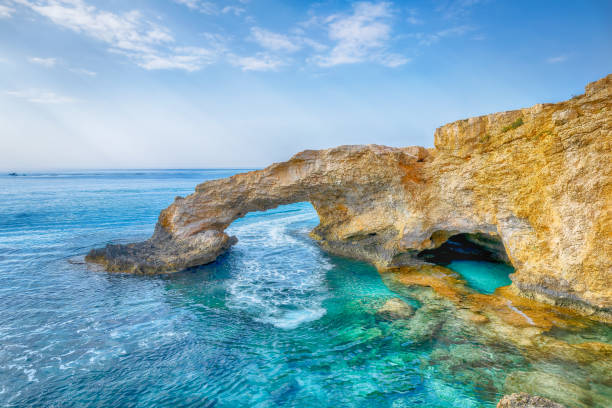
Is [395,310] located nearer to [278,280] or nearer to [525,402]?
[525,402]

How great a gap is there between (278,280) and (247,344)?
15.2 ft

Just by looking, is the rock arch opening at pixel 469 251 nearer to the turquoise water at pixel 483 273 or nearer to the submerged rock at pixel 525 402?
the turquoise water at pixel 483 273

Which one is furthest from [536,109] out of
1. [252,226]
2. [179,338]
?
[252,226]

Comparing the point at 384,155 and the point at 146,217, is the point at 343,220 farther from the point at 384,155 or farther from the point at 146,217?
the point at 146,217

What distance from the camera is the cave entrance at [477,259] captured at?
12.2 metres

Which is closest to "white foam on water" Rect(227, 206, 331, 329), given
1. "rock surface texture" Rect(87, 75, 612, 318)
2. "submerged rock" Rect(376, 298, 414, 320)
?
"rock surface texture" Rect(87, 75, 612, 318)

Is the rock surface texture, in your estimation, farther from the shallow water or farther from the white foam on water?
the white foam on water

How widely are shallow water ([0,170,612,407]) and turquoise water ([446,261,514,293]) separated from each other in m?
0.38

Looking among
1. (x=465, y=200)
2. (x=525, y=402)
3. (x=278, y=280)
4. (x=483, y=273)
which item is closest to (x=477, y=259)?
(x=483, y=273)

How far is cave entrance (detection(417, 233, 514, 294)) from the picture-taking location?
1223 cm

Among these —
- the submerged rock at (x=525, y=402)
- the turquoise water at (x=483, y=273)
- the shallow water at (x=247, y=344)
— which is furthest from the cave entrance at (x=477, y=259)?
the submerged rock at (x=525, y=402)

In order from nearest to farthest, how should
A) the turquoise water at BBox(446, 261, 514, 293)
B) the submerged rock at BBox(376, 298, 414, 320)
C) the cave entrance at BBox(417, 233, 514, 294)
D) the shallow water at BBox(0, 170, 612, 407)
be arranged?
the shallow water at BBox(0, 170, 612, 407)
the submerged rock at BBox(376, 298, 414, 320)
the turquoise water at BBox(446, 261, 514, 293)
the cave entrance at BBox(417, 233, 514, 294)

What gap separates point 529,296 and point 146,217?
1078 inches

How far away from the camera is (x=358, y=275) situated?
13.2 meters
